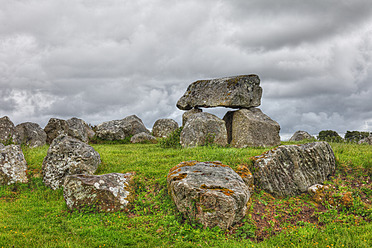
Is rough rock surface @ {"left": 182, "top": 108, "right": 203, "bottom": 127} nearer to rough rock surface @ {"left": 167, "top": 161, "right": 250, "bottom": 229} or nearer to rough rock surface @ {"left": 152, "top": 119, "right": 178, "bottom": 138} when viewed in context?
rough rock surface @ {"left": 152, "top": 119, "right": 178, "bottom": 138}

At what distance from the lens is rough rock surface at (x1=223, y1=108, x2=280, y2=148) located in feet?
72.4

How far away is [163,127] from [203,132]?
16606mm

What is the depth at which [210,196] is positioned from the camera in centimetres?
1034

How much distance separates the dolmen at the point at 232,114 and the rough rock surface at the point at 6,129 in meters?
14.6

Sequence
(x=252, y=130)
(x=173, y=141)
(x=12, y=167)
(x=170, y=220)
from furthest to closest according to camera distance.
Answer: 1. (x=173, y=141)
2. (x=252, y=130)
3. (x=12, y=167)
4. (x=170, y=220)

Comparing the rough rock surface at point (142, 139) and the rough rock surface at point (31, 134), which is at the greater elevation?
the rough rock surface at point (31, 134)

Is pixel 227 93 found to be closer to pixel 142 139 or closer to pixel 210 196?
pixel 142 139

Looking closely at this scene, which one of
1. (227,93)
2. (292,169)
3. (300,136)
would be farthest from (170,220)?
(300,136)

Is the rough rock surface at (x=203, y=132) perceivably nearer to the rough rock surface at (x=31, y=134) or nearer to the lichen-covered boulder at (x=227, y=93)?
the lichen-covered boulder at (x=227, y=93)

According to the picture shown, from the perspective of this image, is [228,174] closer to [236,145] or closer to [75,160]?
[75,160]

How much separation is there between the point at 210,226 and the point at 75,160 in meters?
8.46

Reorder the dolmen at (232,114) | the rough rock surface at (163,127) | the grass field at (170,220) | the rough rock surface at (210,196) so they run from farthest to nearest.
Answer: the rough rock surface at (163,127)
the dolmen at (232,114)
the rough rock surface at (210,196)
the grass field at (170,220)

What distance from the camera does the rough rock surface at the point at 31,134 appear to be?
25.3 metres

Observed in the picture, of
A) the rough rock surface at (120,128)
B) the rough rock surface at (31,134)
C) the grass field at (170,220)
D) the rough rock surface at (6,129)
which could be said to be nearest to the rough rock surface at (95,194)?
the grass field at (170,220)
